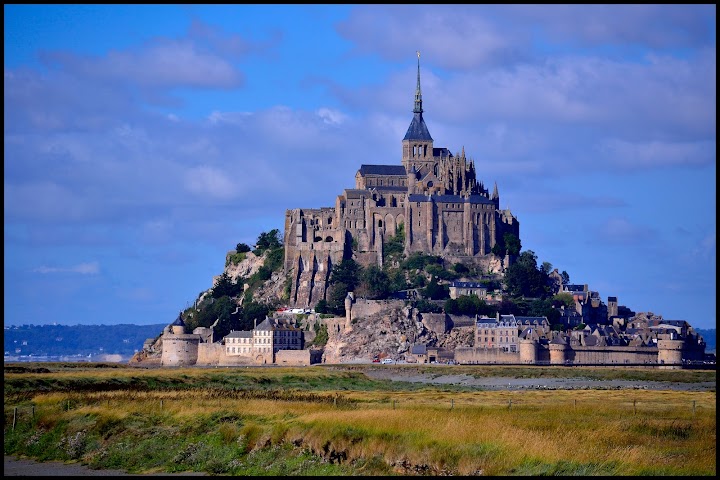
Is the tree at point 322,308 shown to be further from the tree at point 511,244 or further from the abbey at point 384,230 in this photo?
the tree at point 511,244

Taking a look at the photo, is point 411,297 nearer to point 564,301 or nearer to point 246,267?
point 564,301

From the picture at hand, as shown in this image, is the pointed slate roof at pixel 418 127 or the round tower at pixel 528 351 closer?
the round tower at pixel 528 351

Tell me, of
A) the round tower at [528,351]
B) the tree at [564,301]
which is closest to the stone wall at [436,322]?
the round tower at [528,351]

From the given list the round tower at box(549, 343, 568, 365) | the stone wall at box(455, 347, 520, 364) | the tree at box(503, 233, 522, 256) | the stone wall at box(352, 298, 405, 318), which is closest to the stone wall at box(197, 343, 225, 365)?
the stone wall at box(352, 298, 405, 318)

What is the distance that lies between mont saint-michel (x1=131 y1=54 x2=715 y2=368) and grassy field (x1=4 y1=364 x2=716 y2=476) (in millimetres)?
60513

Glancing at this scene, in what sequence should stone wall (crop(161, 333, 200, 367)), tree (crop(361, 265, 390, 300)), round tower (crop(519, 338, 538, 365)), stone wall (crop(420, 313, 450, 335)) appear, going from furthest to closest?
tree (crop(361, 265, 390, 300)) → stone wall (crop(161, 333, 200, 367)) → stone wall (crop(420, 313, 450, 335)) → round tower (crop(519, 338, 538, 365))

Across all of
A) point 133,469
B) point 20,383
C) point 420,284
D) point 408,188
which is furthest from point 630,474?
point 408,188

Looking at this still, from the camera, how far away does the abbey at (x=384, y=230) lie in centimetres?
12838

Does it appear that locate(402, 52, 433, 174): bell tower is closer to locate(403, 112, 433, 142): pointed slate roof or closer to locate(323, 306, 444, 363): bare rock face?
locate(403, 112, 433, 142): pointed slate roof

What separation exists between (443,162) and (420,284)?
52.2 feet

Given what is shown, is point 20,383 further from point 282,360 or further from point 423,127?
point 423,127

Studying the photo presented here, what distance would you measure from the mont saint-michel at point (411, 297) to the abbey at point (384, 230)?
0.45 feet

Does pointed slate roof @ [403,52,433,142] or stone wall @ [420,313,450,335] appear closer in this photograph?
stone wall @ [420,313,450,335]

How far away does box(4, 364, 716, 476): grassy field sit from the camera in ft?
114
